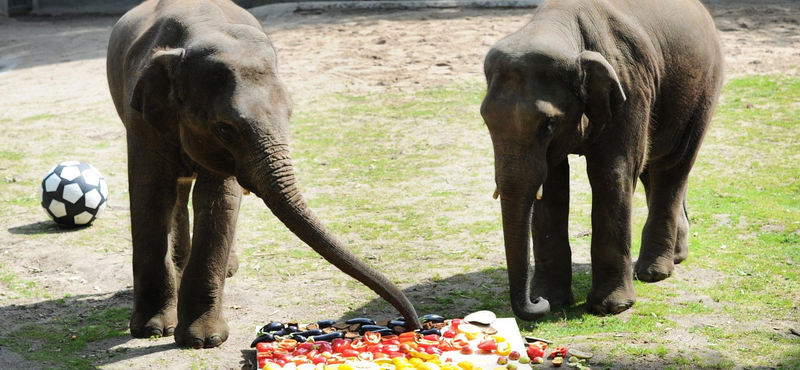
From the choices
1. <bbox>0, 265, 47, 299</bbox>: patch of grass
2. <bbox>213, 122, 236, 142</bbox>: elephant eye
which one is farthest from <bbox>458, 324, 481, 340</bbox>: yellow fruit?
<bbox>0, 265, 47, 299</bbox>: patch of grass

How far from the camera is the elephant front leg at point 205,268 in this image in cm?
562

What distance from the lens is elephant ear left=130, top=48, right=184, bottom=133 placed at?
201 inches

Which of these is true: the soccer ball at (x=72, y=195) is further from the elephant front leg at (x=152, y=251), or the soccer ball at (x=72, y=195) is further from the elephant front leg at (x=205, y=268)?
the elephant front leg at (x=205, y=268)

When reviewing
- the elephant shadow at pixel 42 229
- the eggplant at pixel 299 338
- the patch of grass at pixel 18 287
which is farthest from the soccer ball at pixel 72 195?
the eggplant at pixel 299 338

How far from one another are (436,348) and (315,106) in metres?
7.61

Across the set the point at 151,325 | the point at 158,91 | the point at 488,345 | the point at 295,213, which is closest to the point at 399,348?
the point at 488,345

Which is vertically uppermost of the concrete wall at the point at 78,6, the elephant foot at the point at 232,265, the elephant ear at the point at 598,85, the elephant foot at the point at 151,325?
the elephant ear at the point at 598,85

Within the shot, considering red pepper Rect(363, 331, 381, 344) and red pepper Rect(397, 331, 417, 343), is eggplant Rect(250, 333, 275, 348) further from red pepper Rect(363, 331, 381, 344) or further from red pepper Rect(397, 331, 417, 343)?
red pepper Rect(397, 331, 417, 343)

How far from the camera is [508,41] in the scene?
5539 mm

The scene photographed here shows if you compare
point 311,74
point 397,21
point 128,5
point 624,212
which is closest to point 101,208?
point 624,212

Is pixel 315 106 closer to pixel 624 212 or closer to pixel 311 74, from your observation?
pixel 311 74

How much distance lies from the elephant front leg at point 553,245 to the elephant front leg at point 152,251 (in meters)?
2.25

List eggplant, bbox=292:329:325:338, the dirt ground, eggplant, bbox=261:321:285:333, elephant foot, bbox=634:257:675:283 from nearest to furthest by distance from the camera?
eggplant, bbox=292:329:325:338 → eggplant, bbox=261:321:285:333 → the dirt ground → elephant foot, bbox=634:257:675:283

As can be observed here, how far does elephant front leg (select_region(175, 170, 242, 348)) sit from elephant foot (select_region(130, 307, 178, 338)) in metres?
0.21
